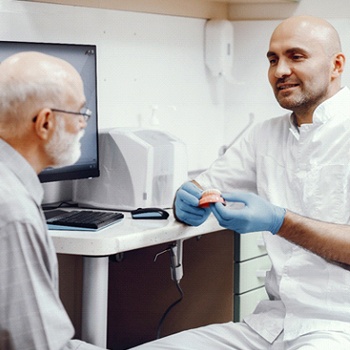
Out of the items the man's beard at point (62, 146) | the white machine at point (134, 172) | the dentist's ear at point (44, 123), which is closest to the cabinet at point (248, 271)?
the white machine at point (134, 172)

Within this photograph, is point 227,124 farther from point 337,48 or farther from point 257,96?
point 337,48

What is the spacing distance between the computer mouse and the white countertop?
18 millimetres

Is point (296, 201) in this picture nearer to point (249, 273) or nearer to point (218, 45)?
point (249, 273)

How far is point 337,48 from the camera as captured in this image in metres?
2.34

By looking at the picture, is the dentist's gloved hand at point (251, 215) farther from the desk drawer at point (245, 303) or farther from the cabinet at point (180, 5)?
the cabinet at point (180, 5)

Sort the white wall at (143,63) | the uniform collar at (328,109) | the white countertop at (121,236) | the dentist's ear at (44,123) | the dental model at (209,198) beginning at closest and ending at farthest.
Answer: the dentist's ear at (44,123) < the white countertop at (121,236) < the dental model at (209,198) < the uniform collar at (328,109) < the white wall at (143,63)

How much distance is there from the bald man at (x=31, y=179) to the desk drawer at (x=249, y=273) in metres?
1.18

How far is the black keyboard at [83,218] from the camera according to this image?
2139mm

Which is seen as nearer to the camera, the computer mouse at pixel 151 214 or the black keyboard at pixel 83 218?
the black keyboard at pixel 83 218

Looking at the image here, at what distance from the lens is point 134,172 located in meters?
2.47

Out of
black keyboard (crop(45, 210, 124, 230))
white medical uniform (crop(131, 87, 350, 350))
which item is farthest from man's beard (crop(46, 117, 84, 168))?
white medical uniform (crop(131, 87, 350, 350))

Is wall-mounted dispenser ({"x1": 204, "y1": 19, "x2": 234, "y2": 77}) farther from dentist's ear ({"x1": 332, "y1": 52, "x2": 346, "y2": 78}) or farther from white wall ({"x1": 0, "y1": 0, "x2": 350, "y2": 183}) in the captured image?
dentist's ear ({"x1": 332, "y1": 52, "x2": 346, "y2": 78})

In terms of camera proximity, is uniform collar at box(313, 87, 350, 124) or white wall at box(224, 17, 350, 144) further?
white wall at box(224, 17, 350, 144)

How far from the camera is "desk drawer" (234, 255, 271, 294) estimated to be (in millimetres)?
2684
